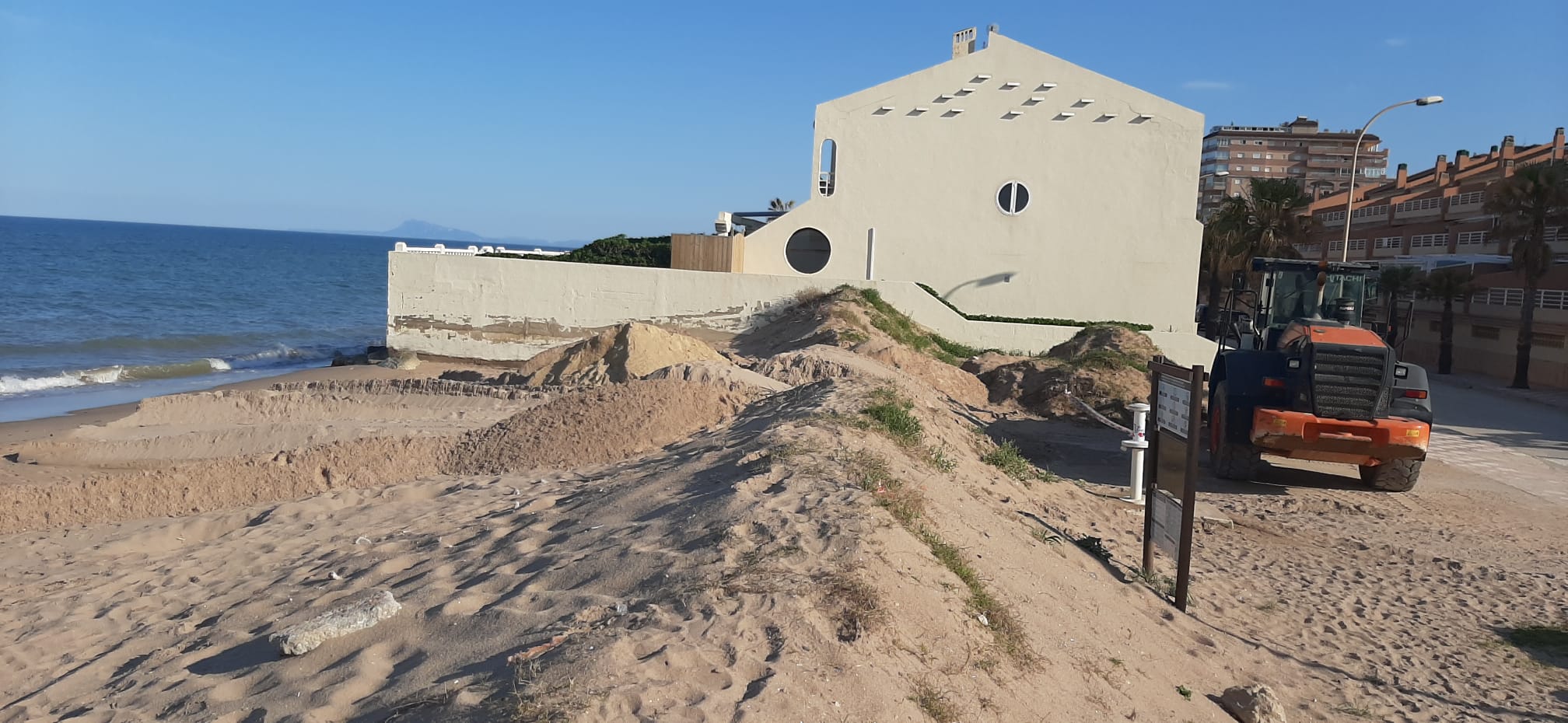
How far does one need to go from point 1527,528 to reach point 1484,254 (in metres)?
38.7

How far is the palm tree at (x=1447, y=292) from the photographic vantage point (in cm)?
3447

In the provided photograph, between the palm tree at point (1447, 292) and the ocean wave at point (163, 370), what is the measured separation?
36.0 meters

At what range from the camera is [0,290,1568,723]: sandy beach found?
4633mm

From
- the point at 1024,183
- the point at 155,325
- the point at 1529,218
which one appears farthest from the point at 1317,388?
the point at 155,325

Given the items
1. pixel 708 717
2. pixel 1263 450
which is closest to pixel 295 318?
pixel 1263 450

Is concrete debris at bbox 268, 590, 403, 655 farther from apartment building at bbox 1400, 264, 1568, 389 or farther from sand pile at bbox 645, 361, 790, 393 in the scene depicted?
apartment building at bbox 1400, 264, 1568, 389

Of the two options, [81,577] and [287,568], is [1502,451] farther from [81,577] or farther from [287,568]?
[81,577]

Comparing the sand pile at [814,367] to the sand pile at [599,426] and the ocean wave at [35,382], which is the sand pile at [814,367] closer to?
the sand pile at [599,426]

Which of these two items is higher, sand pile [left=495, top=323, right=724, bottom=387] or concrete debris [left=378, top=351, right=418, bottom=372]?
sand pile [left=495, top=323, right=724, bottom=387]

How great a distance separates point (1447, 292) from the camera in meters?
34.5

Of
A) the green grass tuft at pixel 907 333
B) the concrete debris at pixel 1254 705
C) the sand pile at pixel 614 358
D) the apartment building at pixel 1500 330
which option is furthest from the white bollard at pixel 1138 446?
the apartment building at pixel 1500 330

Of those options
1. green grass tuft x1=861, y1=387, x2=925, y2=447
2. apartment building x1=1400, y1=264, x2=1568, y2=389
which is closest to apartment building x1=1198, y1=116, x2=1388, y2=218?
apartment building x1=1400, y1=264, x2=1568, y2=389

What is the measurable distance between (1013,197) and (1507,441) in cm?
1235

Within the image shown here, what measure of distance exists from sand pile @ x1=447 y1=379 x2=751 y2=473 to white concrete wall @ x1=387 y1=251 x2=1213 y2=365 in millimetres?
12192
